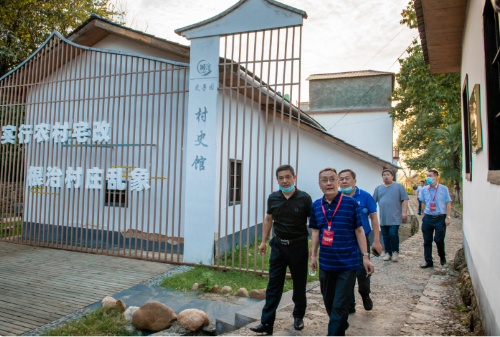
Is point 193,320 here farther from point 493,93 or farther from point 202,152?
point 493,93

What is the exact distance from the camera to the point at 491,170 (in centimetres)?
317

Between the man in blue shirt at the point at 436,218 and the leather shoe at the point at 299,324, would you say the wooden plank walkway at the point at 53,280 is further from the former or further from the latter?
the man in blue shirt at the point at 436,218

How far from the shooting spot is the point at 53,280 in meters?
5.96

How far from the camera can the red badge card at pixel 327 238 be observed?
338 cm

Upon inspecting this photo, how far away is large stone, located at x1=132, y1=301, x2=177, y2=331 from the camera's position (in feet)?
13.2

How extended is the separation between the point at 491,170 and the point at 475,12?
2217 millimetres

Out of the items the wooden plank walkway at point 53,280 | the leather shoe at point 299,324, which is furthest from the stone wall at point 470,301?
the wooden plank walkway at point 53,280

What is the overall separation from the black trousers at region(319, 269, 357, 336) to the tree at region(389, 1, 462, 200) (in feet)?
29.0

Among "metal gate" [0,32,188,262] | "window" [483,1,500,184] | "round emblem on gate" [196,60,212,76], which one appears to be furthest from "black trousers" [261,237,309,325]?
"round emblem on gate" [196,60,212,76]

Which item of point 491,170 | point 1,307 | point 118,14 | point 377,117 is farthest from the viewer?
point 377,117

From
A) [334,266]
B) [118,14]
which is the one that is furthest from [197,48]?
[118,14]

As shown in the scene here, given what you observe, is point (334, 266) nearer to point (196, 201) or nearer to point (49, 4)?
point (196, 201)

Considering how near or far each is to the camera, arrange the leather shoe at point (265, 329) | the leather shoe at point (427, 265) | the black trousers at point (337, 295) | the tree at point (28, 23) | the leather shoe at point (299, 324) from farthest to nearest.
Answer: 1. the tree at point (28, 23)
2. the leather shoe at point (427, 265)
3. the leather shoe at point (299, 324)
4. the leather shoe at point (265, 329)
5. the black trousers at point (337, 295)

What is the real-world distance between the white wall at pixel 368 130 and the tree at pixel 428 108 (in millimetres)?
943
